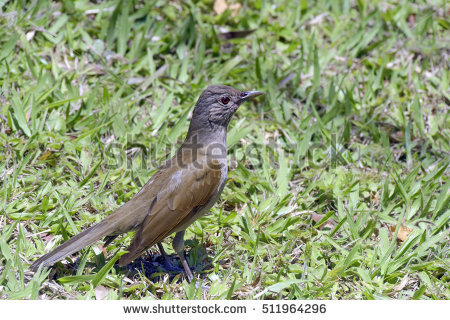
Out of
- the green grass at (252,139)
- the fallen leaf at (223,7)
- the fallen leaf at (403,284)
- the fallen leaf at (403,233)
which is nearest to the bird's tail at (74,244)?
the green grass at (252,139)

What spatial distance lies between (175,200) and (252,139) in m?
2.08

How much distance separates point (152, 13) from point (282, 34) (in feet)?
6.38

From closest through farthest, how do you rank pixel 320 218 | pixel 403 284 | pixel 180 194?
1. pixel 403 284
2. pixel 180 194
3. pixel 320 218

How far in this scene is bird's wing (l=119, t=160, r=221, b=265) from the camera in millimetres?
5016

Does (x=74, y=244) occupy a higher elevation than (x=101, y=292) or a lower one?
higher

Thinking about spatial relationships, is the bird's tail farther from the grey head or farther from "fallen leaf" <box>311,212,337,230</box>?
"fallen leaf" <box>311,212,337,230</box>

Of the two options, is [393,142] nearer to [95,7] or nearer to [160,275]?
[160,275]

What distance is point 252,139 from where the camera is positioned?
23.4 feet

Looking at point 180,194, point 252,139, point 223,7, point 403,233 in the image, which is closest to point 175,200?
point 180,194

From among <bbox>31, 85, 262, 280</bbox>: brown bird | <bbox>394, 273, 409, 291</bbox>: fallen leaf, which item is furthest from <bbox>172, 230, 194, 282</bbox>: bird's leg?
<bbox>394, 273, 409, 291</bbox>: fallen leaf

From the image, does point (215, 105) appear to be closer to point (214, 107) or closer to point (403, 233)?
point (214, 107)

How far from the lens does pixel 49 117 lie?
22.4 feet

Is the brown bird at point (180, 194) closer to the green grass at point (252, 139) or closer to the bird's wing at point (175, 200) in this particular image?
the bird's wing at point (175, 200)

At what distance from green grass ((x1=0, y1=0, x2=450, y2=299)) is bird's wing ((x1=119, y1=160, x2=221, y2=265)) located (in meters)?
0.44
